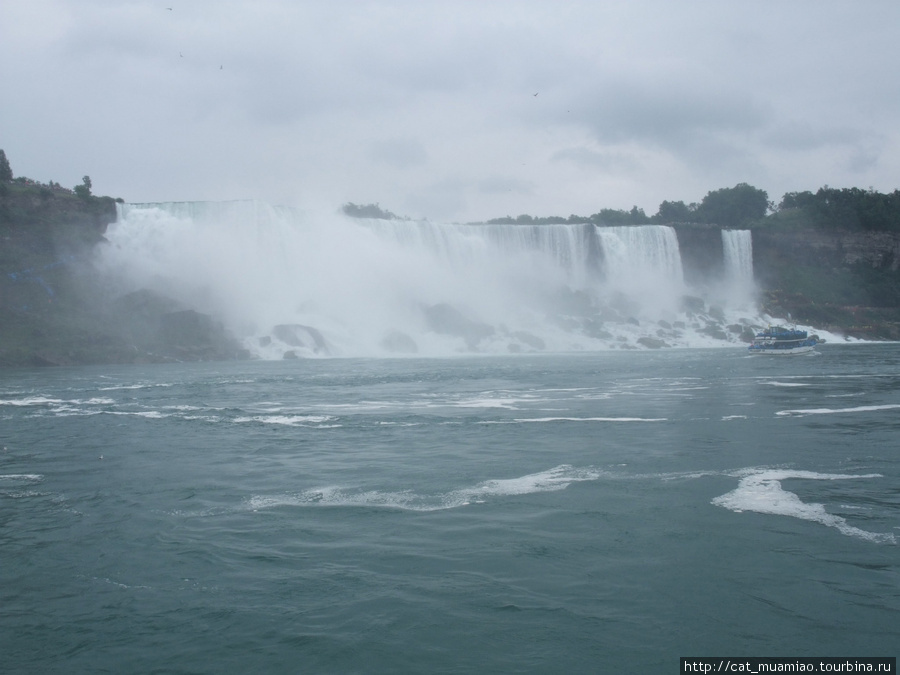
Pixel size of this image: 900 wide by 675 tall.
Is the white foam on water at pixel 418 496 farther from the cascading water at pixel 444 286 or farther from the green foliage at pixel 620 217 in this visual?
the green foliage at pixel 620 217

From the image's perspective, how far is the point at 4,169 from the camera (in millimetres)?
54250

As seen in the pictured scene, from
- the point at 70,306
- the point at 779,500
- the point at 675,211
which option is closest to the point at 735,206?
the point at 675,211

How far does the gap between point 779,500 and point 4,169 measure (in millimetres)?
60661

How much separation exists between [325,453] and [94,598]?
6698 millimetres

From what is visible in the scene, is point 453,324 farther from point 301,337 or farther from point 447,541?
point 447,541

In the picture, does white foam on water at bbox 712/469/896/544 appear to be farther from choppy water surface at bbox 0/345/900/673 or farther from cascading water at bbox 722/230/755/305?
cascading water at bbox 722/230/755/305

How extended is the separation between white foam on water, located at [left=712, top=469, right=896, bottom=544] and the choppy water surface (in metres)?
0.05

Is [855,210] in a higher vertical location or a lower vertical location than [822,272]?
higher

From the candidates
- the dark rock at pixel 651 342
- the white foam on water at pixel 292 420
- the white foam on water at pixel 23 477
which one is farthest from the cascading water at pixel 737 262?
the white foam on water at pixel 23 477

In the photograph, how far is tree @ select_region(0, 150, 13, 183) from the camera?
54031 mm

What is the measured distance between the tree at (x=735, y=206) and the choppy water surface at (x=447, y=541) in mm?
83550

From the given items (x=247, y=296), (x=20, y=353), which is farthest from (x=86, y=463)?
(x=247, y=296)

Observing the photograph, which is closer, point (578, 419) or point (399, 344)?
point (578, 419)

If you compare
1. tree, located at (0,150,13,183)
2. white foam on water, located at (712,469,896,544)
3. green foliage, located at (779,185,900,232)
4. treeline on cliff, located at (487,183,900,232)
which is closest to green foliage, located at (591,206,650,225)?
treeline on cliff, located at (487,183,900,232)
